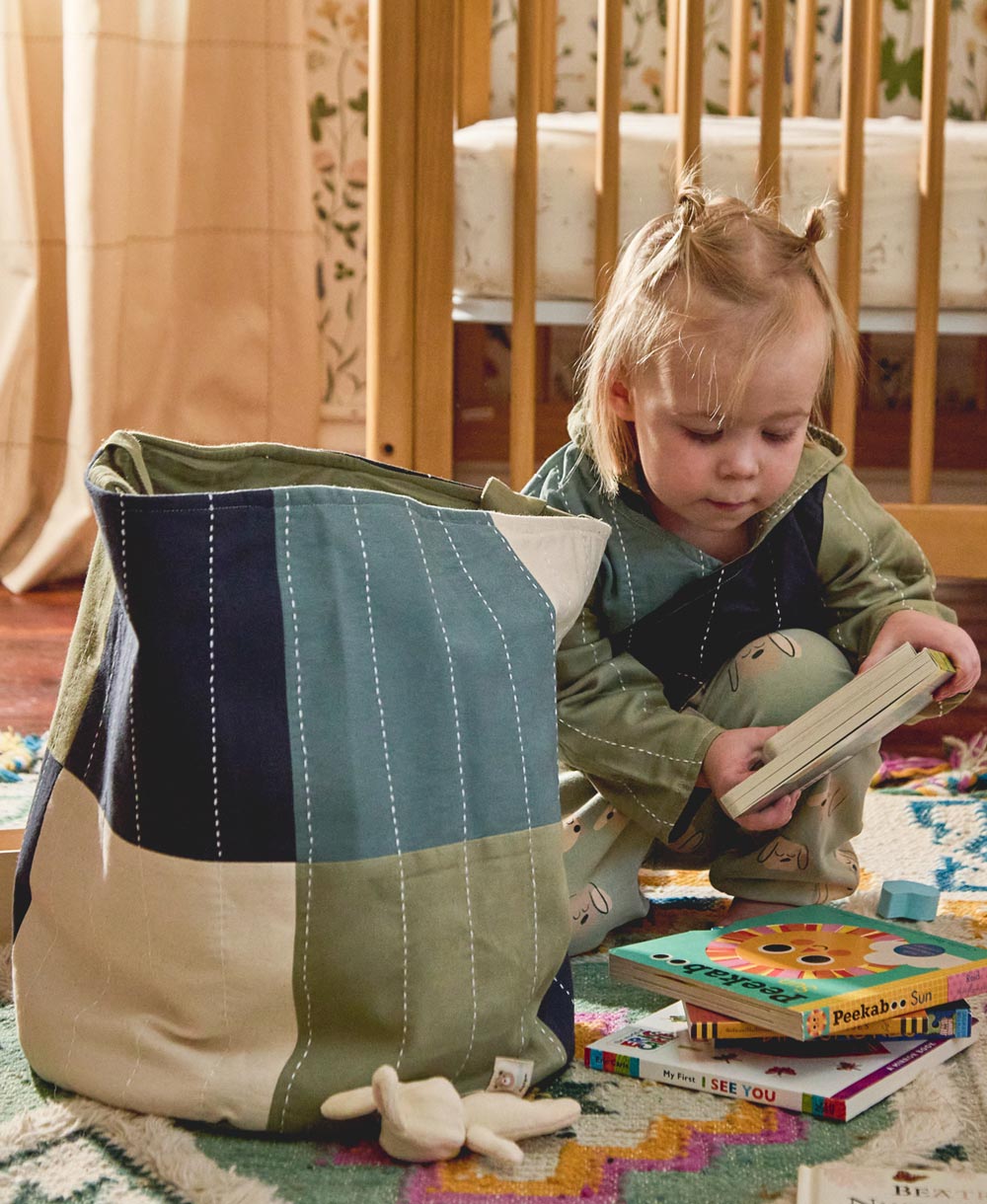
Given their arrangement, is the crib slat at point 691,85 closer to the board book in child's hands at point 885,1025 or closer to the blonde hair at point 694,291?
the blonde hair at point 694,291

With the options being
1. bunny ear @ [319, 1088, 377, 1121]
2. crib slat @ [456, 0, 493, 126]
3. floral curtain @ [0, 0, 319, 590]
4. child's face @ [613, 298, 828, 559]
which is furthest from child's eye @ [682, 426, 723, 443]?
floral curtain @ [0, 0, 319, 590]

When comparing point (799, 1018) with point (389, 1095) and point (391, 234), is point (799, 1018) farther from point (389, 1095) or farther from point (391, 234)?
point (391, 234)

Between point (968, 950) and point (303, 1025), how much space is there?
1.27 feet

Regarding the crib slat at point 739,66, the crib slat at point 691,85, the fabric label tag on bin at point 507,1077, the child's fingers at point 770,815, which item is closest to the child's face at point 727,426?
the child's fingers at point 770,815

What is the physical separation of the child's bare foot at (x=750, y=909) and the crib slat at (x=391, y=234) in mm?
629

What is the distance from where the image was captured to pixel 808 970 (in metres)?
0.79

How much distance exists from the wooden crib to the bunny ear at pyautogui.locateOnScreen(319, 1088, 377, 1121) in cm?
86

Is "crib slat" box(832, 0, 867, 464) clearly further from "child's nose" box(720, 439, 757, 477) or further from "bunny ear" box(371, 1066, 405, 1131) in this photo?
"bunny ear" box(371, 1066, 405, 1131)

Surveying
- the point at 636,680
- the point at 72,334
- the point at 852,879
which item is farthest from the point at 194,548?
the point at 72,334

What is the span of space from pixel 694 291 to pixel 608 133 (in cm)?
51

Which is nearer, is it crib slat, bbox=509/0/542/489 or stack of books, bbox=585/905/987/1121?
stack of books, bbox=585/905/987/1121

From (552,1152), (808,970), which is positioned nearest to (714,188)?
(808,970)

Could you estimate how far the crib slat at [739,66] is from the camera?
2.05 metres

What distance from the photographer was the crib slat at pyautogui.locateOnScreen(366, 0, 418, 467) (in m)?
1.39
